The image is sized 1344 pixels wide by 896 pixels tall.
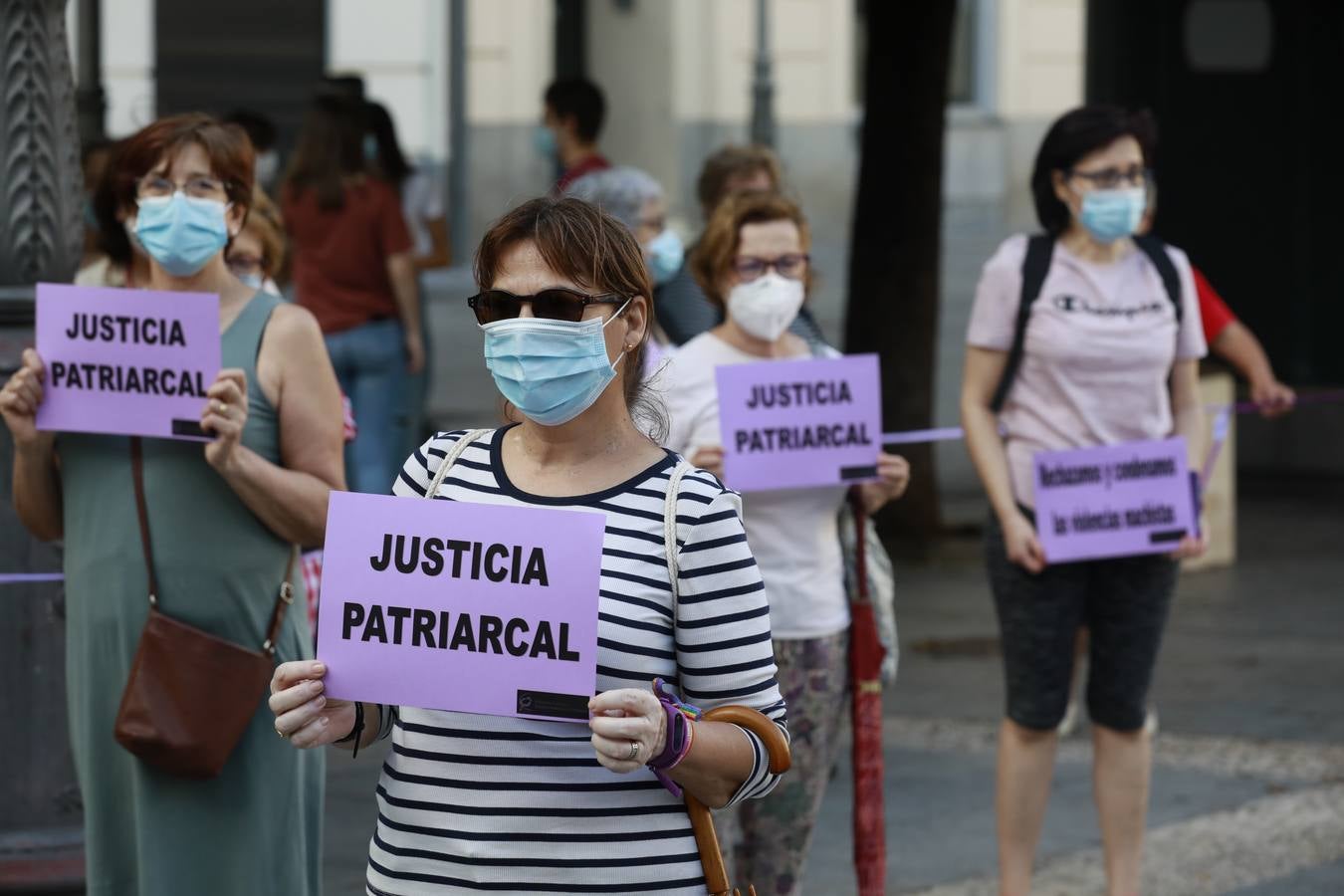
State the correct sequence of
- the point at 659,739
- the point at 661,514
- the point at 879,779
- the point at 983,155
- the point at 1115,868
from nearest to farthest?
1. the point at 659,739
2. the point at 661,514
3. the point at 879,779
4. the point at 1115,868
5. the point at 983,155

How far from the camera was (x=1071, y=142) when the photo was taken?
5.65 meters

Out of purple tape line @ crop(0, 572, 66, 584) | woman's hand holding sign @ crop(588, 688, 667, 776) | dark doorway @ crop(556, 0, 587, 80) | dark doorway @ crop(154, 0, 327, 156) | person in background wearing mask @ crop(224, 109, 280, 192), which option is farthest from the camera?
dark doorway @ crop(556, 0, 587, 80)

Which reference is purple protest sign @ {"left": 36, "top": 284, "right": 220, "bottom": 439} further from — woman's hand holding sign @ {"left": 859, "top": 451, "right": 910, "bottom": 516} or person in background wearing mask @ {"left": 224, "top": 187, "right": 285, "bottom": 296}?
woman's hand holding sign @ {"left": 859, "top": 451, "right": 910, "bottom": 516}

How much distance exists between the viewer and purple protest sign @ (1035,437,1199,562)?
5516 mm

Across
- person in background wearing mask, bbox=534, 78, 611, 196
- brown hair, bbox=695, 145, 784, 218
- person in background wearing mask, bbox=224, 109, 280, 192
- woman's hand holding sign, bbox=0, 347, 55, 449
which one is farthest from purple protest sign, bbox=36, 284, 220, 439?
person in background wearing mask, bbox=224, 109, 280, 192

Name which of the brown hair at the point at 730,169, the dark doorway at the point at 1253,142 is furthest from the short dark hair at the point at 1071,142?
the dark doorway at the point at 1253,142

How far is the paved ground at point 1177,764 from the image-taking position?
6160mm

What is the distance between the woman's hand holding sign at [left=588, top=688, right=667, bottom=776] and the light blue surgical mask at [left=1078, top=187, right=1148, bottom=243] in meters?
3.03

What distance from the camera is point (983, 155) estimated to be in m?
28.7

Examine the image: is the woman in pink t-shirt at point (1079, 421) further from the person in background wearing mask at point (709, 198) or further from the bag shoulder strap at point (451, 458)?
the bag shoulder strap at point (451, 458)

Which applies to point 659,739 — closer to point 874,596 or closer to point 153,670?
point 153,670

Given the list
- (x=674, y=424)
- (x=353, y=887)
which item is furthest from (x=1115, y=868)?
(x=353, y=887)

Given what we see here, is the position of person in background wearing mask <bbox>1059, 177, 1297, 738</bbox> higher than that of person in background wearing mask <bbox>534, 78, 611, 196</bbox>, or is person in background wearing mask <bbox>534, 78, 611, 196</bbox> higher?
person in background wearing mask <bbox>534, 78, 611, 196</bbox>

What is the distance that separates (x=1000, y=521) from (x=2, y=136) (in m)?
2.51
